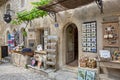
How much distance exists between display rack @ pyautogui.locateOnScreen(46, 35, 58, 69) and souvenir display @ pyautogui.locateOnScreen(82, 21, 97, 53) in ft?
4.66

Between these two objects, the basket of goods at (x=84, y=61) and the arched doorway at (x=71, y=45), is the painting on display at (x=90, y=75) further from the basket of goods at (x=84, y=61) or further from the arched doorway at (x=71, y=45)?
the arched doorway at (x=71, y=45)

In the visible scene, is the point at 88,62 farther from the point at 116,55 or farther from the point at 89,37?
the point at 116,55

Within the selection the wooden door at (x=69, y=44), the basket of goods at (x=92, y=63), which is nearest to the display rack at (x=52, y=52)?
the wooden door at (x=69, y=44)

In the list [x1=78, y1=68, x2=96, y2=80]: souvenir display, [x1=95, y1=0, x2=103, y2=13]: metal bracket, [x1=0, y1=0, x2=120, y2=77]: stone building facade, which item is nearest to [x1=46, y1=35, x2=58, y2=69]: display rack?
[x1=0, y1=0, x2=120, y2=77]: stone building facade

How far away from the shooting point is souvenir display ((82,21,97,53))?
19.0ft

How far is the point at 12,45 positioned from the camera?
11.5m

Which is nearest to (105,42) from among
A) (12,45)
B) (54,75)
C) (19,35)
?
(54,75)

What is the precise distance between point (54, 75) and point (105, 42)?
234 cm

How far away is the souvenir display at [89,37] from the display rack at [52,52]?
142cm

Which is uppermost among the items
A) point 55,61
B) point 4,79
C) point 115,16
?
point 115,16

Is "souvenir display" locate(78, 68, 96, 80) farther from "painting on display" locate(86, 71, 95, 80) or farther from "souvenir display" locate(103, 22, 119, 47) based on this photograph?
"souvenir display" locate(103, 22, 119, 47)

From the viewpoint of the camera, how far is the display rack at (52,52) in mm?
7137

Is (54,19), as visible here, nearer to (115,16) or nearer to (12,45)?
(115,16)

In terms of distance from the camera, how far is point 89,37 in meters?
5.99
